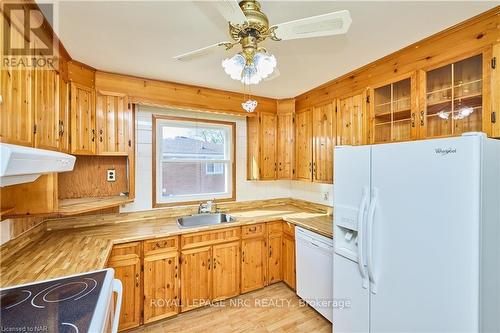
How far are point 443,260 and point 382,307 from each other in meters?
0.54

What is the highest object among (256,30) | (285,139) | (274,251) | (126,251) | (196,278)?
(256,30)

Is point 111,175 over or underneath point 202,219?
over

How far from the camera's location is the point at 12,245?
158cm

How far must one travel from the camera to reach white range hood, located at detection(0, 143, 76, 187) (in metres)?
0.62

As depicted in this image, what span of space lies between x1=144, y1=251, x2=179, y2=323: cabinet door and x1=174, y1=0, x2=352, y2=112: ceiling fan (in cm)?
178

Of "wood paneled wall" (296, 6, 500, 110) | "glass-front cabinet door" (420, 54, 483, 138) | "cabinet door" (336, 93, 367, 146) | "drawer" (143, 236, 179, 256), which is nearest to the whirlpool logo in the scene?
"glass-front cabinet door" (420, 54, 483, 138)

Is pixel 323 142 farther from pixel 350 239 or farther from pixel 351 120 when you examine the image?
pixel 350 239

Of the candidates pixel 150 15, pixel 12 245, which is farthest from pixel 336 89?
pixel 12 245

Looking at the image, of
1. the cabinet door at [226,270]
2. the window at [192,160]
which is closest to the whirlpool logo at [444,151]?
the cabinet door at [226,270]

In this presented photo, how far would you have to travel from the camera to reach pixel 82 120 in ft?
6.63

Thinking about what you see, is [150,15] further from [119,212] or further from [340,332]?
[340,332]

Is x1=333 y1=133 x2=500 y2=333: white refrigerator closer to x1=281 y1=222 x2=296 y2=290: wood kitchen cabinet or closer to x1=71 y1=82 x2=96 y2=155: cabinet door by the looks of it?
x1=281 y1=222 x2=296 y2=290: wood kitchen cabinet

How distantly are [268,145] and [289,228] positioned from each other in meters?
1.15

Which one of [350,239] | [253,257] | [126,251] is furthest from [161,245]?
[350,239]
